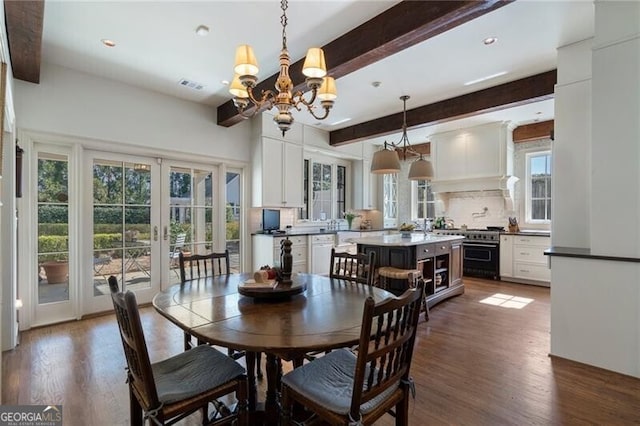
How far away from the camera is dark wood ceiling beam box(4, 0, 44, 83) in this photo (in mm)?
2168

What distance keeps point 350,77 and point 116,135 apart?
3003 millimetres

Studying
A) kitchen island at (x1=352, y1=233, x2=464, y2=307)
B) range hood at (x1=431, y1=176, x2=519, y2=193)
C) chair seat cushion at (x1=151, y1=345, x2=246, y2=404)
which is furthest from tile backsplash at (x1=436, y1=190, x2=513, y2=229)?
chair seat cushion at (x1=151, y1=345, x2=246, y2=404)

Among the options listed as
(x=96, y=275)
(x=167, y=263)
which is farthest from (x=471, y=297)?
(x=96, y=275)

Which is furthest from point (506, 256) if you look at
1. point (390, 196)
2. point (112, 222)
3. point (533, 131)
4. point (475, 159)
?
point (112, 222)

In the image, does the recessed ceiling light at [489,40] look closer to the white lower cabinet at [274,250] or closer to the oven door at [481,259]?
the white lower cabinet at [274,250]

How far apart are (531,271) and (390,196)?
3401 millimetres

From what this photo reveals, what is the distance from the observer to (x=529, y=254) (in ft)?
18.2

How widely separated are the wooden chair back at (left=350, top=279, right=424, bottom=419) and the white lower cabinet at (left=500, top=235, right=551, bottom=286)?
502cm

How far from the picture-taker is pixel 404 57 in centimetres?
335

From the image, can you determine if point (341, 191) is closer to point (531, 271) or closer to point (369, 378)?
point (531, 271)

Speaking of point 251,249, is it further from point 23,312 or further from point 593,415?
point 593,415

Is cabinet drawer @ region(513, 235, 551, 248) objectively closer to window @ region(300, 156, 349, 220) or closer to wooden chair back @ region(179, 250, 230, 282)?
window @ region(300, 156, 349, 220)

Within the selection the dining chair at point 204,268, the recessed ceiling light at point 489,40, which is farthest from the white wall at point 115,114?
the recessed ceiling light at point 489,40

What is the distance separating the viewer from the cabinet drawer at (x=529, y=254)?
5441 mm
